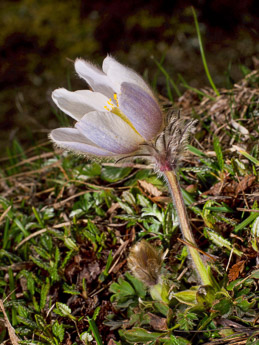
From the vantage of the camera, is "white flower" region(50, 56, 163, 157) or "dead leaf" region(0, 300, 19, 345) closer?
"white flower" region(50, 56, 163, 157)

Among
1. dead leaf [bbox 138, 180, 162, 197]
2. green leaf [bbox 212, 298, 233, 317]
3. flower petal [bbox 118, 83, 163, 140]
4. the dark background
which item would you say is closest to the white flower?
flower petal [bbox 118, 83, 163, 140]

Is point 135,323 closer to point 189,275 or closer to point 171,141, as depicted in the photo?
point 189,275

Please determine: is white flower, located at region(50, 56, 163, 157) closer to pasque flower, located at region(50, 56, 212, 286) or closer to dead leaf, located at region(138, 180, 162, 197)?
pasque flower, located at region(50, 56, 212, 286)

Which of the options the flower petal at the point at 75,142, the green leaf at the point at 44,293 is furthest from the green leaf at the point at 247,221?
the green leaf at the point at 44,293

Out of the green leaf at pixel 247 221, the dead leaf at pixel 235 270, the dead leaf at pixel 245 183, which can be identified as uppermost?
the dead leaf at pixel 245 183

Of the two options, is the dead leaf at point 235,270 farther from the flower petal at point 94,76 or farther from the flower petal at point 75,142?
the flower petal at point 94,76

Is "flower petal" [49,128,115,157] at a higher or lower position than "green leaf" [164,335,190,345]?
higher

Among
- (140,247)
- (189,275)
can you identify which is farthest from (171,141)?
(189,275)
